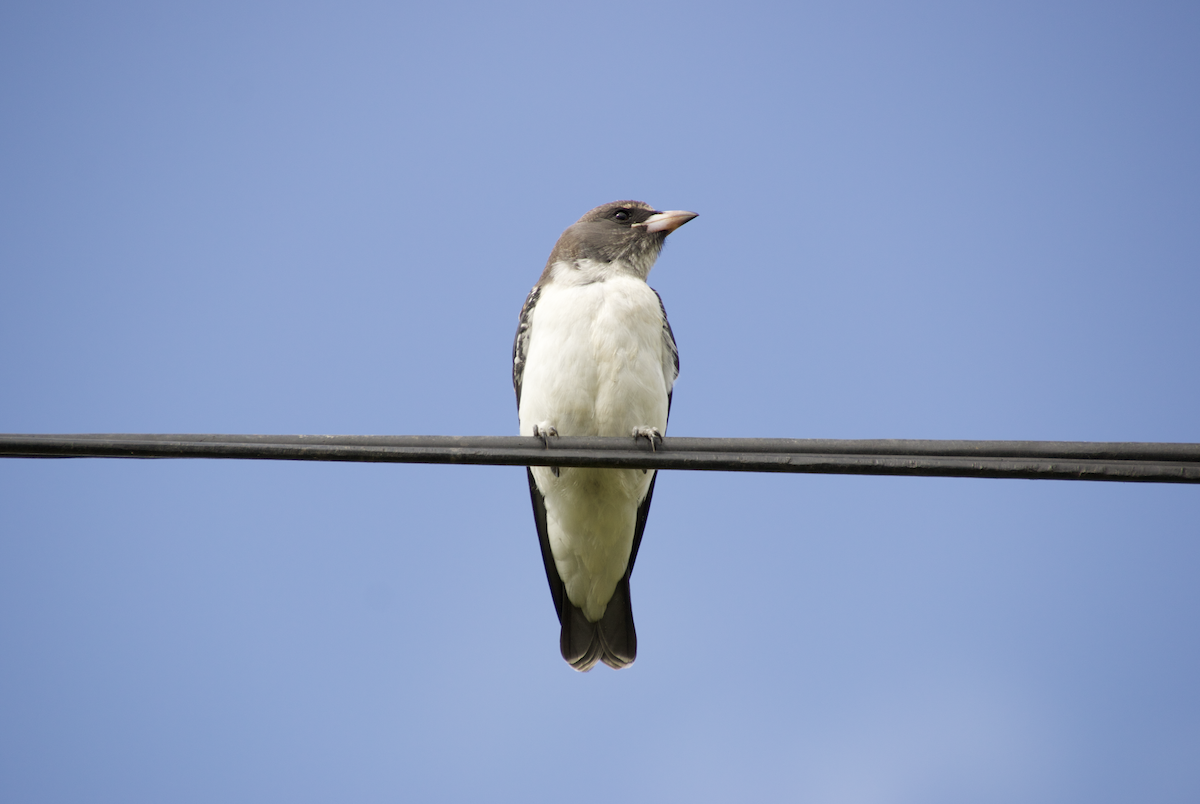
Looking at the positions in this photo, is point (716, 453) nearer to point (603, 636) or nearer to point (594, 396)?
point (594, 396)

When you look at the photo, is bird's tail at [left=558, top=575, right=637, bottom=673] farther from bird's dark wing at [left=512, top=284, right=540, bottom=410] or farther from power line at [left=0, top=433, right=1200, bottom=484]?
power line at [left=0, top=433, right=1200, bottom=484]

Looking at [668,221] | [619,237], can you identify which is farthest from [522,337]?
[668,221]

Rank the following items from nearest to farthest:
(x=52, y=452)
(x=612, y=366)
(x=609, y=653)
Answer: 1. (x=52, y=452)
2. (x=612, y=366)
3. (x=609, y=653)

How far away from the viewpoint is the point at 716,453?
3730 mm

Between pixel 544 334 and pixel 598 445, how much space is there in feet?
7.59

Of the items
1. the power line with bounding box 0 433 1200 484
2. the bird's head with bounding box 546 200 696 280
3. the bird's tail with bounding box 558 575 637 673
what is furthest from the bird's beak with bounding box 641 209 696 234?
the power line with bounding box 0 433 1200 484

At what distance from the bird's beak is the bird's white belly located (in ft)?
2.62

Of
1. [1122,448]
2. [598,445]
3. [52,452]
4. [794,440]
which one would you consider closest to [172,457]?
[52,452]

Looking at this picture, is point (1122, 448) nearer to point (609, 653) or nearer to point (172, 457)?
point (172, 457)

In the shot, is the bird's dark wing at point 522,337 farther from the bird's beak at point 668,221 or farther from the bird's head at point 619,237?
the bird's beak at point 668,221

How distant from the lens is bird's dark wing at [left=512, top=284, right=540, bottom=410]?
6.61 metres

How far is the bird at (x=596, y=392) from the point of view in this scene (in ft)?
19.4

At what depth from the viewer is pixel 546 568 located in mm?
6984

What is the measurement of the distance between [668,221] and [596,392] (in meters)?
1.85
